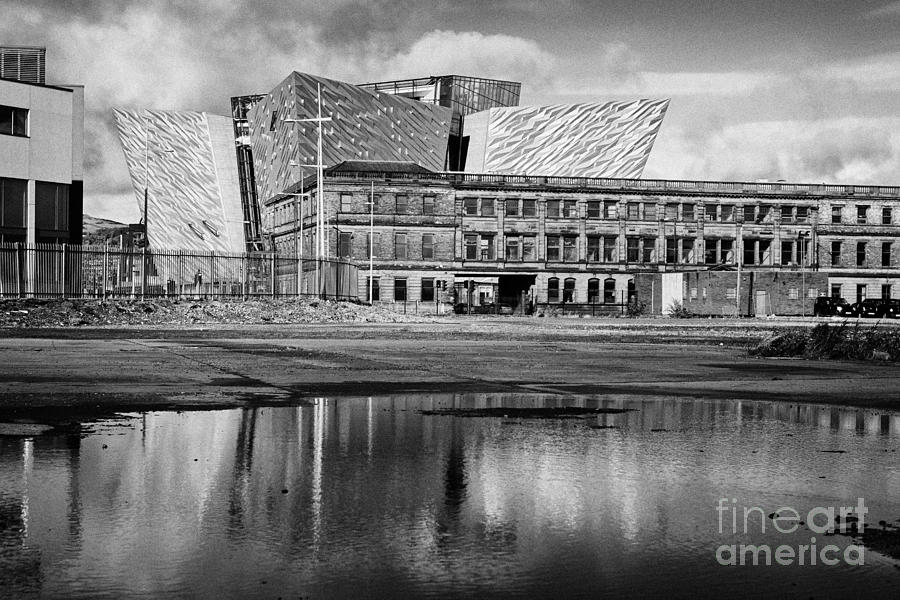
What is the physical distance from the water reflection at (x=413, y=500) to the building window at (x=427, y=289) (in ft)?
268

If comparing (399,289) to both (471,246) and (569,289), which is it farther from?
(569,289)

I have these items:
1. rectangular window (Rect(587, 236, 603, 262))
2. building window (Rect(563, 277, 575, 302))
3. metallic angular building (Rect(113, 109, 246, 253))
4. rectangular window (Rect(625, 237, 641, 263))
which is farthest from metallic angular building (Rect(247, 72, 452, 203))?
rectangular window (Rect(625, 237, 641, 263))

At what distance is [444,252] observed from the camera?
301 feet

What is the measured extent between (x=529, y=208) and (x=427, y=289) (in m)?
12.4

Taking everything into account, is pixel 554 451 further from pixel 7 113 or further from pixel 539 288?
pixel 539 288

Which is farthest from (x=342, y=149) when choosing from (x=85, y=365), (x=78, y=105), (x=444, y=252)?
(x=85, y=365)

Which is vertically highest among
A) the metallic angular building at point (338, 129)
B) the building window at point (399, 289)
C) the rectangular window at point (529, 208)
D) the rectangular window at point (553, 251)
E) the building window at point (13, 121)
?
the metallic angular building at point (338, 129)

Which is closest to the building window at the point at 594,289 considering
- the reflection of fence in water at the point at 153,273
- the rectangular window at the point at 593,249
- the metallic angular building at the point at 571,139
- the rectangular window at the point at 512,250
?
the rectangular window at the point at 593,249

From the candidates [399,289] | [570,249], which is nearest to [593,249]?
[570,249]

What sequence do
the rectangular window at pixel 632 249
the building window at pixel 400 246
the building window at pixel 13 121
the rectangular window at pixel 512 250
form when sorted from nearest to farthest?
the building window at pixel 13 121
the building window at pixel 400 246
the rectangular window at pixel 512 250
the rectangular window at pixel 632 249

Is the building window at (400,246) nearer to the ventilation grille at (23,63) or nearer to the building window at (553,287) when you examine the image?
the building window at (553,287)

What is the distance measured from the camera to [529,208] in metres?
95.1

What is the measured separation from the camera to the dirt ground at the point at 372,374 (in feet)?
34.8

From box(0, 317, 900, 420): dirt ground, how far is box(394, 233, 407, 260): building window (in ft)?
223
